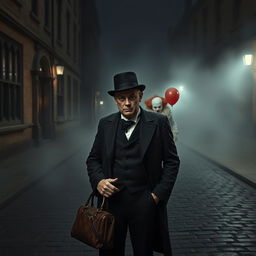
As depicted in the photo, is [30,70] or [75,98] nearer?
[30,70]

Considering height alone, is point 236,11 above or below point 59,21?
above

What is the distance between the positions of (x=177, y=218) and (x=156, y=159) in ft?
8.36

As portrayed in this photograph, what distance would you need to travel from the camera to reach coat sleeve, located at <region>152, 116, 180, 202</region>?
2303 millimetres

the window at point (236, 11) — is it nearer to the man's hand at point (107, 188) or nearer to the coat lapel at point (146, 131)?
the coat lapel at point (146, 131)

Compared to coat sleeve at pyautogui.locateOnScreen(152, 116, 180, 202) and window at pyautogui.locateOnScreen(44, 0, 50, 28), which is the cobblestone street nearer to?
coat sleeve at pyautogui.locateOnScreen(152, 116, 180, 202)

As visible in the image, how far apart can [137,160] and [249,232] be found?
2544mm

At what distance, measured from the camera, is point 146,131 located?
7.65 feet

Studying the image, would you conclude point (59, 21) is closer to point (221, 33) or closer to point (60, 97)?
point (60, 97)

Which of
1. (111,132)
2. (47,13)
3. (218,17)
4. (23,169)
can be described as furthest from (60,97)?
(111,132)

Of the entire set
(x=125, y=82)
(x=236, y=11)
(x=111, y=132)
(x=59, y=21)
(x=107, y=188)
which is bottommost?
(x=107, y=188)

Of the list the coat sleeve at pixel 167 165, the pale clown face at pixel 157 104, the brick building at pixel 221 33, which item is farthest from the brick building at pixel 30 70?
the brick building at pixel 221 33

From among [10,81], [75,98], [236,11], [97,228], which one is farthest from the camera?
[75,98]

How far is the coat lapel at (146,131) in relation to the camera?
228cm

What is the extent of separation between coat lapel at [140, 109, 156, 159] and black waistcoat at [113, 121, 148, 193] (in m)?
0.04
